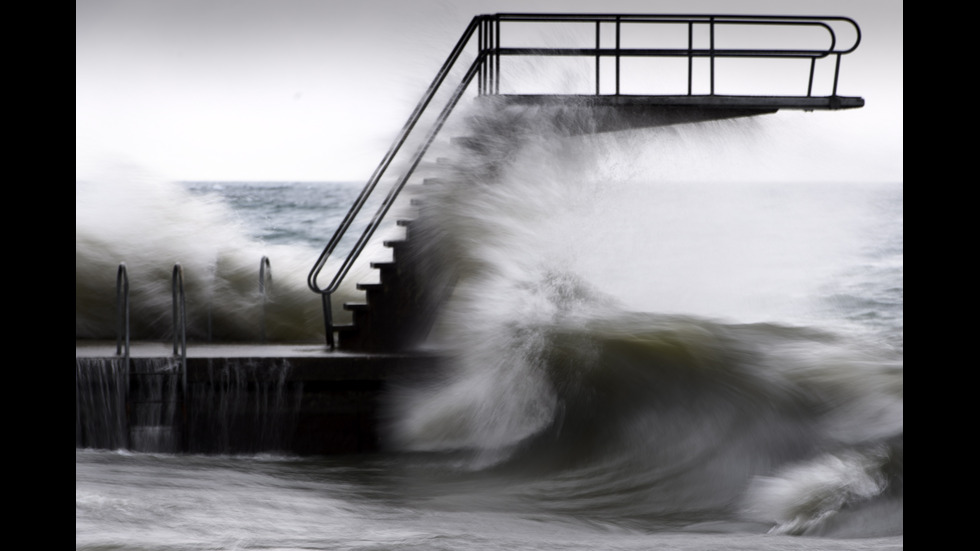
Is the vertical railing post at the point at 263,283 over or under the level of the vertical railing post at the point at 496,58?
under

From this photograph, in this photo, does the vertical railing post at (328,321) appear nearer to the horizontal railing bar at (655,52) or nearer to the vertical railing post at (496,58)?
the vertical railing post at (496,58)

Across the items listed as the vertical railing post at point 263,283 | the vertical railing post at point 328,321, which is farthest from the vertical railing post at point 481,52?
the vertical railing post at point 263,283

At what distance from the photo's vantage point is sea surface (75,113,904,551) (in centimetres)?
646

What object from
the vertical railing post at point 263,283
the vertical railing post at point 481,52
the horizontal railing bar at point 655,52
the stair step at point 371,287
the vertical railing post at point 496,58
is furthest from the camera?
the vertical railing post at point 263,283

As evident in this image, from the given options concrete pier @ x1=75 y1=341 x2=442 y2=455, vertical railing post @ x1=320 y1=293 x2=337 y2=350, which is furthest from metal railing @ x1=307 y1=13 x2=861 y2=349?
concrete pier @ x1=75 y1=341 x2=442 y2=455

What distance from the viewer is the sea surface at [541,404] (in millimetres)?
6465

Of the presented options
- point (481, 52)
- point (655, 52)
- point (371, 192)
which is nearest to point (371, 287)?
point (371, 192)

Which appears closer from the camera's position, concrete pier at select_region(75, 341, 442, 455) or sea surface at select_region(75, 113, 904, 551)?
sea surface at select_region(75, 113, 904, 551)

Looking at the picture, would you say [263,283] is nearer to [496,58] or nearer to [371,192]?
[371,192]

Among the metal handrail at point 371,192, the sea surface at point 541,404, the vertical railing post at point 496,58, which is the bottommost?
the sea surface at point 541,404

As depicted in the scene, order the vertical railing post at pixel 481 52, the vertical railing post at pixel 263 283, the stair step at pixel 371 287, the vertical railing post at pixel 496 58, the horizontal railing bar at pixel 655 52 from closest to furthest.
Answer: the stair step at pixel 371 287
the vertical railing post at pixel 496 58
the vertical railing post at pixel 481 52
the horizontal railing bar at pixel 655 52
the vertical railing post at pixel 263 283

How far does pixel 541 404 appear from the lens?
9039 mm

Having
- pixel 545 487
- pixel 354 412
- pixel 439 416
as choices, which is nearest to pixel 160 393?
pixel 354 412

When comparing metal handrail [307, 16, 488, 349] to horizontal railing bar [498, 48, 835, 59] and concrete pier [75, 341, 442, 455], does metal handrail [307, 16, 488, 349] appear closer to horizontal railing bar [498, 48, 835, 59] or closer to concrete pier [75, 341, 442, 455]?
horizontal railing bar [498, 48, 835, 59]
